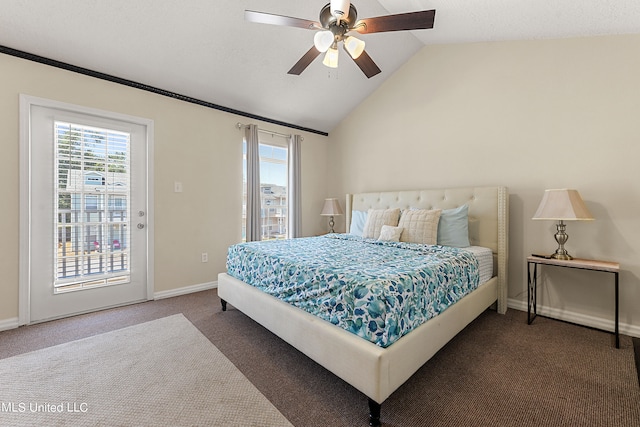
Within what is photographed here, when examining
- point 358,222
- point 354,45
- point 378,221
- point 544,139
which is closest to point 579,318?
point 544,139

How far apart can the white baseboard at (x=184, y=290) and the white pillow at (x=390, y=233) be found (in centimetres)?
236

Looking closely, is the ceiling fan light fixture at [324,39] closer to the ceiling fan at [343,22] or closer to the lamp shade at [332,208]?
the ceiling fan at [343,22]

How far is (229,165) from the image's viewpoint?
12.5ft

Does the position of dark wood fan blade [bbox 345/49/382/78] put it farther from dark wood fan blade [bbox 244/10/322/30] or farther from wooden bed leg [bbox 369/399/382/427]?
wooden bed leg [bbox 369/399/382/427]

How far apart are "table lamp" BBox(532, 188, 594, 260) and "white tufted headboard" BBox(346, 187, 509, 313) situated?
1.31ft

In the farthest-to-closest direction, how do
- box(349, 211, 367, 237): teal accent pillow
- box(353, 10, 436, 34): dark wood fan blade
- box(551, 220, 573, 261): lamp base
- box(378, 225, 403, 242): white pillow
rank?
1. box(349, 211, 367, 237): teal accent pillow
2. box(378, 225, 403, 242): white pillow
3. box(551, 220, 573, 261): lamp base
4. box(353, 10, 436, 34): dark wood fan blade

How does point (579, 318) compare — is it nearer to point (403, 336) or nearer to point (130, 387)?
point (403, 336)

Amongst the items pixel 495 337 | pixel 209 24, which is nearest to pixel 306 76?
pixel 209 24

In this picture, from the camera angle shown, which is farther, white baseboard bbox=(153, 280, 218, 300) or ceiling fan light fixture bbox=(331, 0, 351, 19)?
white baseboard bbox=(153, 280, 218, 300)

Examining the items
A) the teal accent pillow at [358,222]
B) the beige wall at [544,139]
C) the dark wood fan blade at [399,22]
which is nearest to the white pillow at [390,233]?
the teal accent pillow at [358,222]

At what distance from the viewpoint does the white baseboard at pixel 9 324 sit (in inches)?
95.0

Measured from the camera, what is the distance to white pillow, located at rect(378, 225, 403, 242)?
9.83 feet

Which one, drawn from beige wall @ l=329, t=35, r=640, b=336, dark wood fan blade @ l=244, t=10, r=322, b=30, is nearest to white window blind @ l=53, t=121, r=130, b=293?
dark wood fan blade @ l=244, t=10, r=322, b=30

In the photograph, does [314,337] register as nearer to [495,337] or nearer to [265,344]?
→ [265,344]
